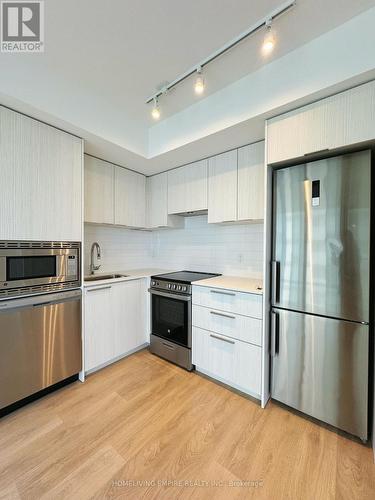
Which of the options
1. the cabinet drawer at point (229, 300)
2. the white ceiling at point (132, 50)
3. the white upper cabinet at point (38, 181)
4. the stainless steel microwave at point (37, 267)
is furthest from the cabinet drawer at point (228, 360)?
the white ceiling at point (132, 50)

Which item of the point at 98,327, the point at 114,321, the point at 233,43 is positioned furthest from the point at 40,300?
the point at 233,43

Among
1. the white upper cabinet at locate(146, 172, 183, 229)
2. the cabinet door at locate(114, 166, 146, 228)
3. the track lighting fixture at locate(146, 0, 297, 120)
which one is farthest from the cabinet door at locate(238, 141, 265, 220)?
the cabinet door at locate(114, 166, 146, 228)

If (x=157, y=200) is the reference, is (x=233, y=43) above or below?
above

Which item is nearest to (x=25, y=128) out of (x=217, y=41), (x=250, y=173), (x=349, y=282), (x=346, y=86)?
(x=217, y=41)

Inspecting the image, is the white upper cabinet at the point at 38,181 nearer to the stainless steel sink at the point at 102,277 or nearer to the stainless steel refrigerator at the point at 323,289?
the stainless steel sink at the point at 102,277

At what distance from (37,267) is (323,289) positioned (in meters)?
2.25

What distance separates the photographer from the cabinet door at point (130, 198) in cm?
277

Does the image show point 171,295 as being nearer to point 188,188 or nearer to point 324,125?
point 188,188

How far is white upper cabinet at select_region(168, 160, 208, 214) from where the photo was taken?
8.43 ft

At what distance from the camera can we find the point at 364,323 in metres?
1.42

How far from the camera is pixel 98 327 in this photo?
224cm

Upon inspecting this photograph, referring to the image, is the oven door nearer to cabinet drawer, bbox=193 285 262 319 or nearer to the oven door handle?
the oven door handle

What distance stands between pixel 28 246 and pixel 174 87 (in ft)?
5.92

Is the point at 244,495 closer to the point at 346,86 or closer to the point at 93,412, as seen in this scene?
the point at 93,412
